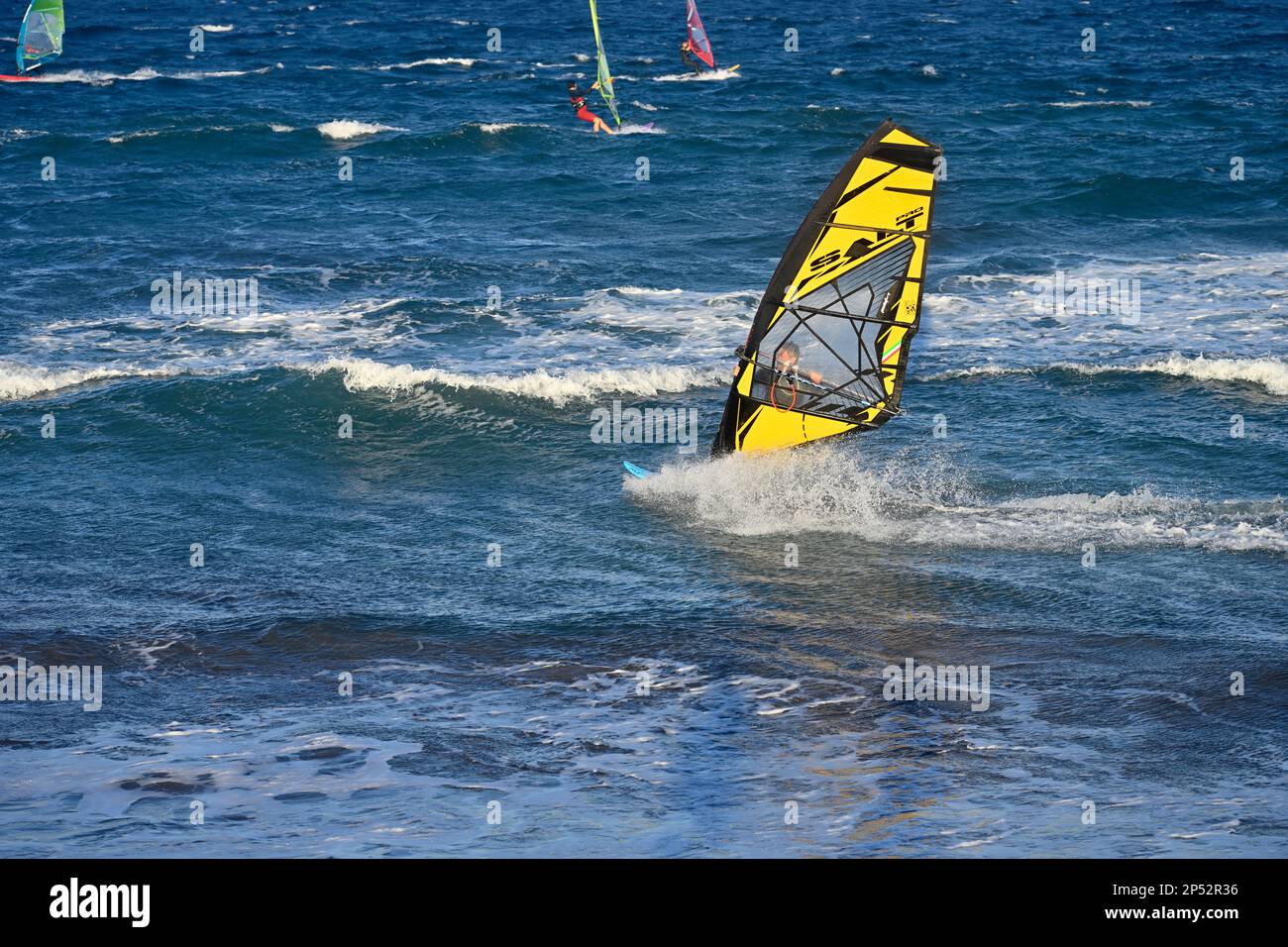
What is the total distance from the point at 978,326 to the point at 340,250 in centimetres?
1150

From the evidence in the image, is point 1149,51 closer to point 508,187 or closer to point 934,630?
point 508,187

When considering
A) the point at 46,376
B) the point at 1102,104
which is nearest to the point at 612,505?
the point at 46,376

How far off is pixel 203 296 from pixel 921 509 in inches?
541

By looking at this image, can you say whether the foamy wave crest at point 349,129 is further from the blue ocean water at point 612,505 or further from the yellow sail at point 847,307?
the yellow sail at point 847,307

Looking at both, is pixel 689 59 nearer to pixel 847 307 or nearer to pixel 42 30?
pixel 42 30

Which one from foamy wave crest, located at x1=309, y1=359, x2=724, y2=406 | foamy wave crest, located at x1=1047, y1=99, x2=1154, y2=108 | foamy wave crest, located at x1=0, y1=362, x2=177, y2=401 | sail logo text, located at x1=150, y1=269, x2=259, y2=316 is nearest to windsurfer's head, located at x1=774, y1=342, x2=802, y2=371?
foamy wave crest, located at x1=309, y1=359, x2=724, y2=406

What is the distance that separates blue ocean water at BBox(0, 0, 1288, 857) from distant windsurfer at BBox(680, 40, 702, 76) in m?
7.21

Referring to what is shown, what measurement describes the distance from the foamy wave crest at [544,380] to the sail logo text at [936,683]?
27.8 ft

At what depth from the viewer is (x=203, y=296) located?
24.5m

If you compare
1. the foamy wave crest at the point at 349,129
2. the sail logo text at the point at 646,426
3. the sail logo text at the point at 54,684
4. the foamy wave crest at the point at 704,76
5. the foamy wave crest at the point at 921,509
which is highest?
the foamy wave crest at the point at 704,76

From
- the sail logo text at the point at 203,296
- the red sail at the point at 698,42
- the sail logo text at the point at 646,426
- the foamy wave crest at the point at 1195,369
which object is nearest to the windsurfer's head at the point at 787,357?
the sail logo text at the point at 646,426

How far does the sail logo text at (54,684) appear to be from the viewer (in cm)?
1188

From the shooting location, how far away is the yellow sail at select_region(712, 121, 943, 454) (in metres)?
13.7

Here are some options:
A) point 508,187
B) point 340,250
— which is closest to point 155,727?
point 340,250
